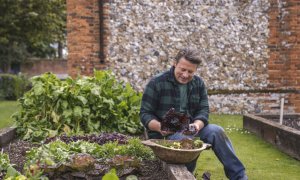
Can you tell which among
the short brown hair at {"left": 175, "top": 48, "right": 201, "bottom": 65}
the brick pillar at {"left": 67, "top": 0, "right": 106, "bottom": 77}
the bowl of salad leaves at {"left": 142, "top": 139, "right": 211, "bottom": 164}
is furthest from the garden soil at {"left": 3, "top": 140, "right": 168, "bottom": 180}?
the brick pillar at {"left": 67, "top": 0, "right": 106, "bottom": 77}

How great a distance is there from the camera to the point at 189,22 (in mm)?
12203

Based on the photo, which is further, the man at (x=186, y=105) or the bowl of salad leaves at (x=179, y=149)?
the man at (x=186, y=105)

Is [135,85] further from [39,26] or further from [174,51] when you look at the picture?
[39,26]

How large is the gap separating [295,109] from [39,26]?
45.6ft

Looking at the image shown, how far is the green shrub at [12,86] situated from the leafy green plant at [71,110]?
13.8m

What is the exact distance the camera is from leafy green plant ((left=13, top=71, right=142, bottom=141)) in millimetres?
7438

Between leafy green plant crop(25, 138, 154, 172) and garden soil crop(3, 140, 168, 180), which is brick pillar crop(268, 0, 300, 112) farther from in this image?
leafy green plant crop(25, 138, 154, 172)

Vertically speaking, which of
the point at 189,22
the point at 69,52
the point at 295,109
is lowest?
the point at 295,109

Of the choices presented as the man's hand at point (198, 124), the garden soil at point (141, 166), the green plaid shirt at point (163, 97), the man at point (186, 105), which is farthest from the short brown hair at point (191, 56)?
the garden soil at point (141, 166)

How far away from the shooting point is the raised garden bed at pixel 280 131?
23.1ft

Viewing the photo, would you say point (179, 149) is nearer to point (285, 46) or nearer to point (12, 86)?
point (285, 46)

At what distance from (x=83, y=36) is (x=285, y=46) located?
4.92 meters

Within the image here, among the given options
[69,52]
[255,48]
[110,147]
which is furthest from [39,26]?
[110,147]

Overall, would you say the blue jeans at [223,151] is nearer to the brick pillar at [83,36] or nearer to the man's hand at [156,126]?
the man's hand at [156,126]
